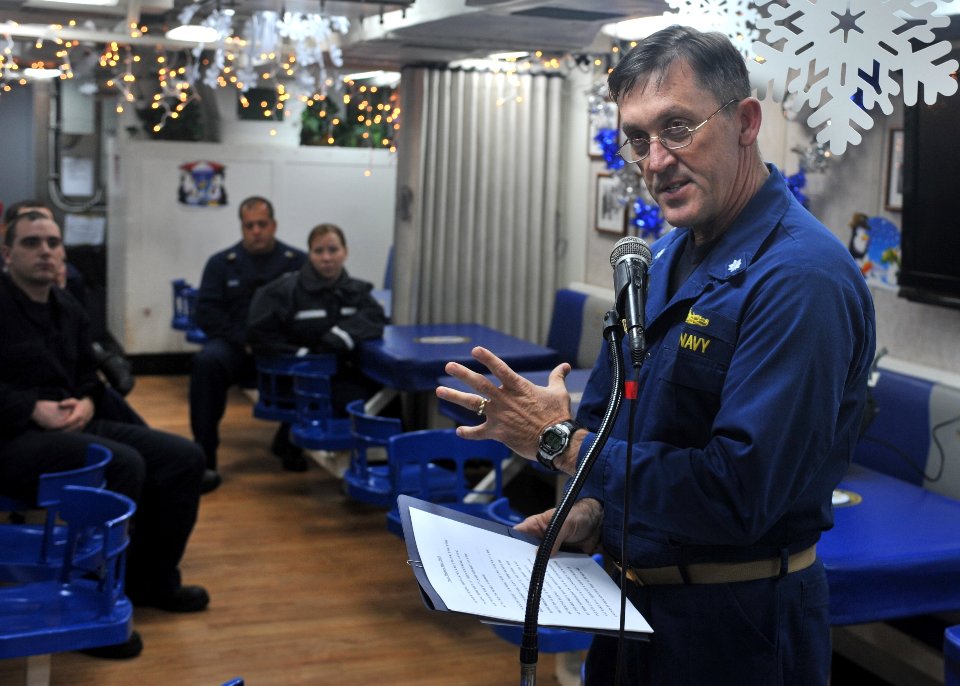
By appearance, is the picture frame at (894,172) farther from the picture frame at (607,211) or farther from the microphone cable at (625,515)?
the microphone cable at (625,515)

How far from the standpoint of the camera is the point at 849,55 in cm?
210

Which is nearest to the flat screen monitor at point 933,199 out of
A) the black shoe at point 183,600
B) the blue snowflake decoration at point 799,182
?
the blue snowflake decoration at point 799,182

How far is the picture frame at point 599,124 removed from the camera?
245 inches

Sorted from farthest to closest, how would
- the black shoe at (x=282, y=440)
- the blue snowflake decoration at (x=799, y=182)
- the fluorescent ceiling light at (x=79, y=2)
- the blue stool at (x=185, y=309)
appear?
the blue stool at (x=185, y=309) → the black shoe at (x=282, y=440) → the fluorescent ceiling light at (x=79, y=2) → the blue snowflake decoration at (x=799, y=182)

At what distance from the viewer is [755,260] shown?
178cm

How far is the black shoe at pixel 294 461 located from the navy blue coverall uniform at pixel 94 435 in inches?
84.6

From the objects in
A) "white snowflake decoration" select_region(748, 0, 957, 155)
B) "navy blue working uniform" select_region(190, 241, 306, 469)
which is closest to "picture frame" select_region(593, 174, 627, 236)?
"navy blue working uniform" select_region(190, 241, 306, 469)

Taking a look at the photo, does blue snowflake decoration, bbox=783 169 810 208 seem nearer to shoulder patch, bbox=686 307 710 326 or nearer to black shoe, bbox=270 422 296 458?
shoulder patch, bbox=686 307 710 326

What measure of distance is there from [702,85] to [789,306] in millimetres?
354

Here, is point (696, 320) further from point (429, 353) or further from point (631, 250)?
point (429, 353)

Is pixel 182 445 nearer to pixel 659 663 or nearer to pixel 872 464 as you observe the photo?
pixel 872 464

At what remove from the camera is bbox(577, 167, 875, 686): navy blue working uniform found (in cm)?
163

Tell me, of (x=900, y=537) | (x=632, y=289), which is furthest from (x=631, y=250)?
(x=900, y=537)

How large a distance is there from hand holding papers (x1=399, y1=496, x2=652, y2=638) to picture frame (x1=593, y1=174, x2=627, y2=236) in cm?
504
